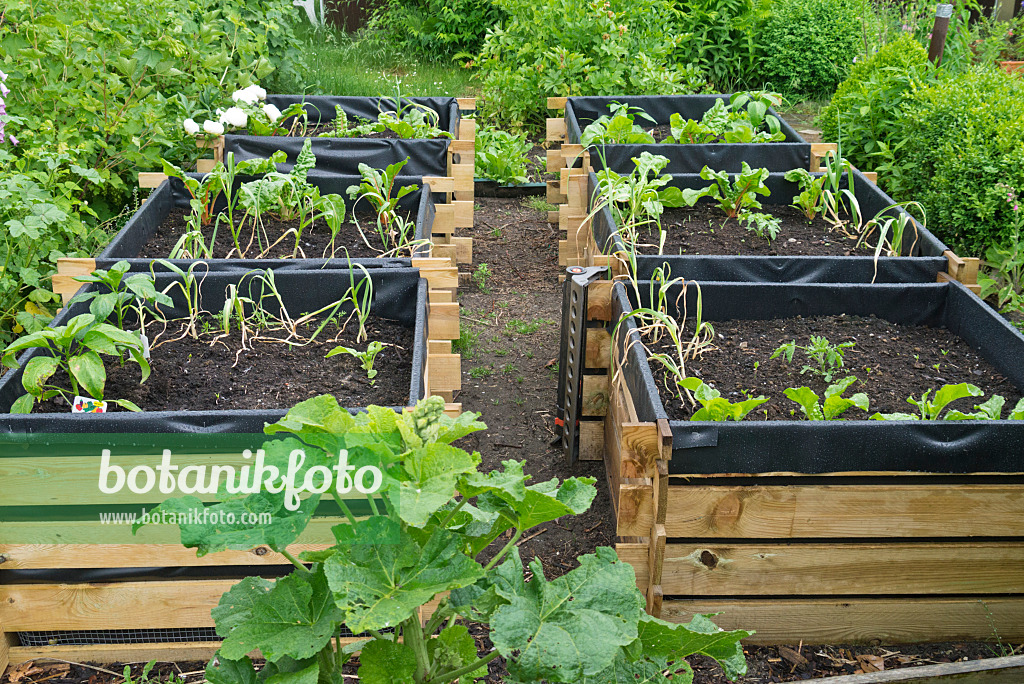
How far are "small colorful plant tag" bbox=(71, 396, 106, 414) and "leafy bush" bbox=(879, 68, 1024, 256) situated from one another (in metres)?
3.95

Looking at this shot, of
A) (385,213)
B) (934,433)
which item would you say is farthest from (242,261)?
(934,433)

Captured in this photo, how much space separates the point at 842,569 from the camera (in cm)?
235

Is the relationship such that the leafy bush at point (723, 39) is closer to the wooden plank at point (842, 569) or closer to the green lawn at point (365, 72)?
the green lawn at point (365, 72)

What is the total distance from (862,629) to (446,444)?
1.68 m

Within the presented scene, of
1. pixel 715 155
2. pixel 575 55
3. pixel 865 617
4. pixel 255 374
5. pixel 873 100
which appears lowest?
pixel 865 617

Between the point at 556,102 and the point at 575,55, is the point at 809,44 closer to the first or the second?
the point at 575,55

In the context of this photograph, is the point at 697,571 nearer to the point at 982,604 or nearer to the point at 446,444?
the point at 982,604

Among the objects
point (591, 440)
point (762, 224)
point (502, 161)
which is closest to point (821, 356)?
point (591, 440)

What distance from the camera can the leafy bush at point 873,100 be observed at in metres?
5.32

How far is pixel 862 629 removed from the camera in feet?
8.03

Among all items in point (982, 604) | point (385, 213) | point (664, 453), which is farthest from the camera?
point (385, 213)

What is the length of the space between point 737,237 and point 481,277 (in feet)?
5.32

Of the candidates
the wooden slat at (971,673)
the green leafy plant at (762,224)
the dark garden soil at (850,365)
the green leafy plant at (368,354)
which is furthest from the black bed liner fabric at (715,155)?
the wooden slat at (971,673)

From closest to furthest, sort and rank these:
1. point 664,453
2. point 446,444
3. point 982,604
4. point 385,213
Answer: point 446,444 → point 664,453 → point 982,604 → point 385,213
